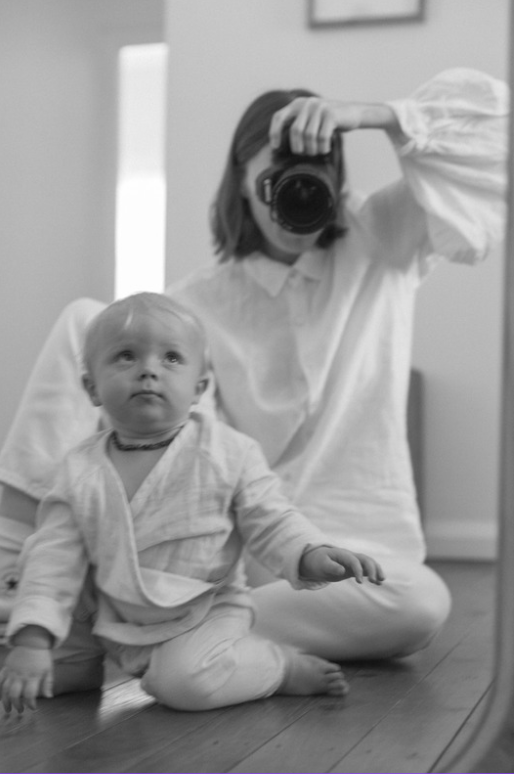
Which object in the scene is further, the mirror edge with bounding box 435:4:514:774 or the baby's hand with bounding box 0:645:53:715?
the baby's hand with bounding box 0:645:53:715

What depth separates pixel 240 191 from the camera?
1.46 m

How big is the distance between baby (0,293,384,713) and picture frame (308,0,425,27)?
1895 mm

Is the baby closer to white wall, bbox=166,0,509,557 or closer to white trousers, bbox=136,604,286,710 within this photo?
white trousers, bbox=136,604,286,710

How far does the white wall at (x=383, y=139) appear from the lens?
2.69 meters

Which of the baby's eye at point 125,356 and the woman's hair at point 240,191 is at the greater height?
the woman's hair at point 240,191

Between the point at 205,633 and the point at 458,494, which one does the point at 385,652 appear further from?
the point at 458,494

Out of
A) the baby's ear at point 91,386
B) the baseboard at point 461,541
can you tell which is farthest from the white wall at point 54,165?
the baby's ear at point 91,386

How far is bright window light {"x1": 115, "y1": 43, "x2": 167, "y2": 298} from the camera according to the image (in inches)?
133

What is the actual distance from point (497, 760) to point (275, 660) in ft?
1.51

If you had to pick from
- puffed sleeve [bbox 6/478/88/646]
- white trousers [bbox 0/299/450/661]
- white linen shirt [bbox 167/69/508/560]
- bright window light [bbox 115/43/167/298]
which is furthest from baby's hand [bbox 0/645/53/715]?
bright window light [bbox 115/43/167/298]

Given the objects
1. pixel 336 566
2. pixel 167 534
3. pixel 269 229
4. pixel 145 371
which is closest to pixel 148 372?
pixel 145 371

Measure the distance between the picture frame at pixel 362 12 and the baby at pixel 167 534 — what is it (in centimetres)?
190

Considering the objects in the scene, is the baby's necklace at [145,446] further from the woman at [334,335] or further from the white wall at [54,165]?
→ the white wall at [54,165]

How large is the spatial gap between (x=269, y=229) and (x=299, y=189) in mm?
162
